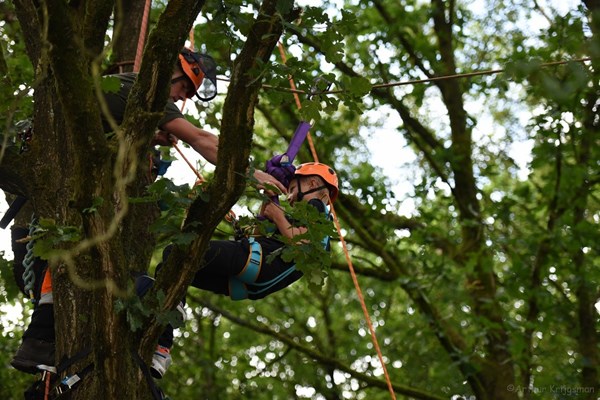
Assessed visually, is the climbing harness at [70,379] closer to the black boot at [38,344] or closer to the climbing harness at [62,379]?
the climbing harness at [62,379]

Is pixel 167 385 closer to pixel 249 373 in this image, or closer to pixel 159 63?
pixel 249 373

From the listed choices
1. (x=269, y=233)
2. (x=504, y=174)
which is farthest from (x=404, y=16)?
(x=269, y=233)

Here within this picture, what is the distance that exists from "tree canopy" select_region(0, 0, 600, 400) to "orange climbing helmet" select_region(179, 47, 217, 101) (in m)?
0.14

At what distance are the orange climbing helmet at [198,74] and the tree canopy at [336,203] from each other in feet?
0.44

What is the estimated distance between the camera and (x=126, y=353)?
3162mm

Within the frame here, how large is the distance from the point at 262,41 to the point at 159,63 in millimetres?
362

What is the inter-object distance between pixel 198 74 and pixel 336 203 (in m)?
4.39

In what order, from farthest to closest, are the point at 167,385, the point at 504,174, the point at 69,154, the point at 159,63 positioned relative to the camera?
the point at 504,174, the point at 167,385, the point at 69,154, the point at 159,63

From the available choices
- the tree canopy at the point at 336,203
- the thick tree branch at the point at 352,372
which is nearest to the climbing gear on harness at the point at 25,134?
the tree canopy at the point at 336,203

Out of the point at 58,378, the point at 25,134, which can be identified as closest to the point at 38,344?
the point at 58,378

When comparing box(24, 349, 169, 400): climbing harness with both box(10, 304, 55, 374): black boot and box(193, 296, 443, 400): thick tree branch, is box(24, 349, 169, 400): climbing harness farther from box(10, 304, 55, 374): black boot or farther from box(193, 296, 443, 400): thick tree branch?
box(193, 296, 443, 400): thick tree branch

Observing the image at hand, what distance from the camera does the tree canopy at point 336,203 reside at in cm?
Result: 307

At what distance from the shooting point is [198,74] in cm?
424

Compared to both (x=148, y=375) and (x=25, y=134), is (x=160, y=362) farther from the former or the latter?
(x=25, y=134)
